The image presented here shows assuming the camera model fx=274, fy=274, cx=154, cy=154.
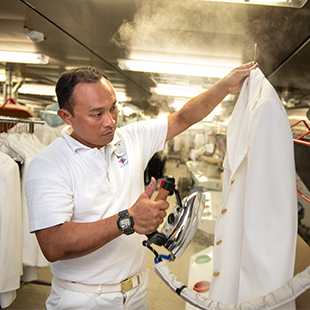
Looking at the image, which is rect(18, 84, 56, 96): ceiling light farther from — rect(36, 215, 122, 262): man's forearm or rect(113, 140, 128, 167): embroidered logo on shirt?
rect(36, 215, 122, 262): man's forearm

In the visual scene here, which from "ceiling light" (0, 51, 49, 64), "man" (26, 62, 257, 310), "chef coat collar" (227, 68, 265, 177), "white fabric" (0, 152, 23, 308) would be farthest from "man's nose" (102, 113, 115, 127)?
"ceiling light" (0, 51, 49, 64)

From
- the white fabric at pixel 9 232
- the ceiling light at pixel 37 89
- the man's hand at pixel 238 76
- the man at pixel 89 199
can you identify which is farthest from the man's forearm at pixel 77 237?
the ceiling light at pixel 37 89

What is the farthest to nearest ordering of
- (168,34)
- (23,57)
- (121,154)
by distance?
1. (23,57)
2. (168,34)
3. (121,154)

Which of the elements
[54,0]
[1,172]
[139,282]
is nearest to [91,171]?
[139,282]

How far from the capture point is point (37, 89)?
4.52 meters

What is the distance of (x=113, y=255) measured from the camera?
1.10 m

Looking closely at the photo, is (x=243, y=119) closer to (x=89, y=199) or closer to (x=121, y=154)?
(x=121, y=154)

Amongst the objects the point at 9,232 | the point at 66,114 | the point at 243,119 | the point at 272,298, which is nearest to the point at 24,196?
the point at 9,232

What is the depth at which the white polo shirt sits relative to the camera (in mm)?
957

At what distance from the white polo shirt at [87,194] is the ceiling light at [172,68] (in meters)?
1.26

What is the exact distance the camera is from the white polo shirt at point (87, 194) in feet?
3.14

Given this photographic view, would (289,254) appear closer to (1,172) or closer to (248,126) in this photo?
(248,126)

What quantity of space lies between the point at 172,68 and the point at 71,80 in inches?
58.0

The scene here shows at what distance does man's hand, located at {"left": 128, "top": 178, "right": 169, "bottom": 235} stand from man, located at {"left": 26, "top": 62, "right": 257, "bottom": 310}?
25 millimetres
